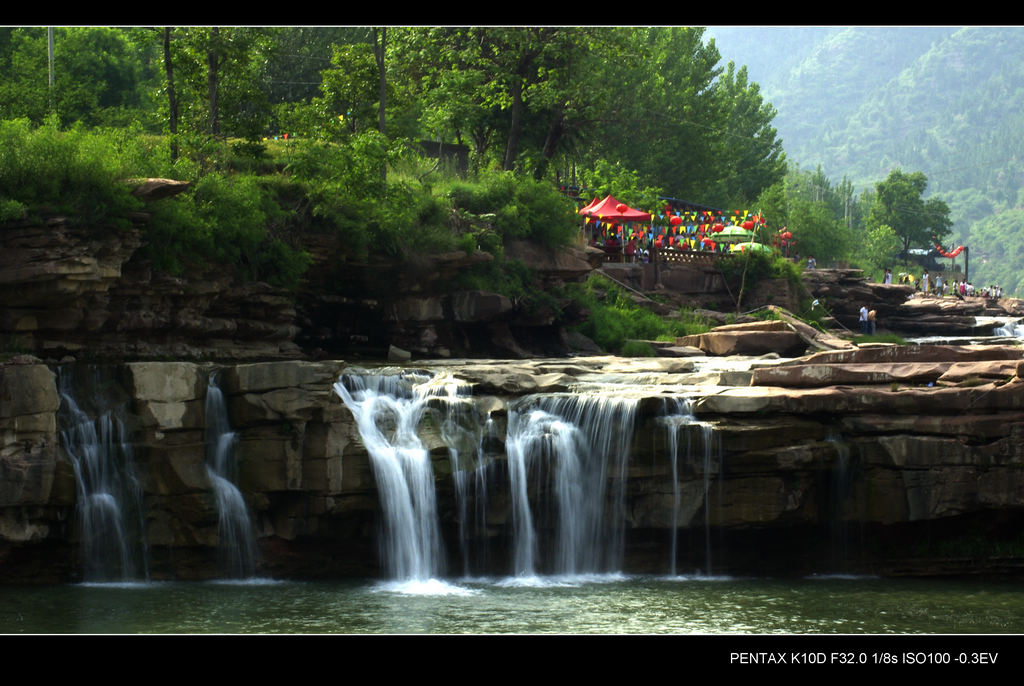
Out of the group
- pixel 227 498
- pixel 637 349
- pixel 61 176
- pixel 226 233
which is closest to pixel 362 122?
pixel 637 349

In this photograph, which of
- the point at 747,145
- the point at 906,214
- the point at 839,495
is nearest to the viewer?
the point at 839,495

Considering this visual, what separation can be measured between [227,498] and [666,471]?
805cm

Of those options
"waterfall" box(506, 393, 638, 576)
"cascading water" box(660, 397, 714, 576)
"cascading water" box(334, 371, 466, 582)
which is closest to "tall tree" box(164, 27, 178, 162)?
"cascading water" box(334, 371, 466, 582)

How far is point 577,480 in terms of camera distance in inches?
819

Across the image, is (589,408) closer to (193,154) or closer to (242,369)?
(242,369)

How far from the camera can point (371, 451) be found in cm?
2022

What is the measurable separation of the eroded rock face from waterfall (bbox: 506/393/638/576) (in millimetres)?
251

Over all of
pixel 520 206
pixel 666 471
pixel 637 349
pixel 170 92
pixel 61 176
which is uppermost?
pixel 170 92

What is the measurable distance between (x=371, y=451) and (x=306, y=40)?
3871 cm

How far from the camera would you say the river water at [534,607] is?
1623 cm

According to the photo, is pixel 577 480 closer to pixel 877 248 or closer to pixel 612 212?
pixel 612 212

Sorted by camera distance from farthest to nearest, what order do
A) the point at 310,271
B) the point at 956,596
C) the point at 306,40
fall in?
the point at 306,40, the point at 310,271, the point at 956,596

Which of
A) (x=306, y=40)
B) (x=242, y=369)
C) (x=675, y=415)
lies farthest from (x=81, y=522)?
(x=306, y=40)

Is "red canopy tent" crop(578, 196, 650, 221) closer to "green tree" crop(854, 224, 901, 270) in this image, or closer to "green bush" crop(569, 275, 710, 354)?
"green bush" crop(569, 275, 710, 354)
